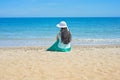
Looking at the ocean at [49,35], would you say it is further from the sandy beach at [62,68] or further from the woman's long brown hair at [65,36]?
the sandy beach at [62,68]

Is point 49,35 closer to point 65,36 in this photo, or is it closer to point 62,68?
point 65,36

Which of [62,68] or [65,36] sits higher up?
[65,36]

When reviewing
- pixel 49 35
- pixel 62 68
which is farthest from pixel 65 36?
pixel 49 35

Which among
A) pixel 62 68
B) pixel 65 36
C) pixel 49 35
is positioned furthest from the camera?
pixel 49 35

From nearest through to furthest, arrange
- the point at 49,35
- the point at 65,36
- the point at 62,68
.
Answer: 1. the point at 62,68
2. the point at 65,36
3. the point at 49,35

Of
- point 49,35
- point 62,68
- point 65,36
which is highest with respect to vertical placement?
point 65,36

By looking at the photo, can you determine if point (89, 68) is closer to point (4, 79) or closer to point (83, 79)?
point (83, 79)

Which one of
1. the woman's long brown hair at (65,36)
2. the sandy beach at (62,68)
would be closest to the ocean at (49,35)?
the woman's long brown hair at (65,36)

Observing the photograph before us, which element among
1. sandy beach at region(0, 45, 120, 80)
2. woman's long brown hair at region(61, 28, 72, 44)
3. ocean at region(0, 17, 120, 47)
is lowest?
ocean at region(0, 17, 120, 47)

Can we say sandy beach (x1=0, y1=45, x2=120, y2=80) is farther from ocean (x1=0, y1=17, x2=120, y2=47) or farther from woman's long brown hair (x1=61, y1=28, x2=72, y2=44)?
ocean (x1=0, y1=17, x2=120, y2=47)

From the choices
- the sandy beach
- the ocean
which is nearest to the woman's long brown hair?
the sandy beach

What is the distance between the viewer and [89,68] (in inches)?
297

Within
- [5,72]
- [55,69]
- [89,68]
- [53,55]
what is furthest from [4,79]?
[53,55]

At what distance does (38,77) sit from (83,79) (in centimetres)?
108
